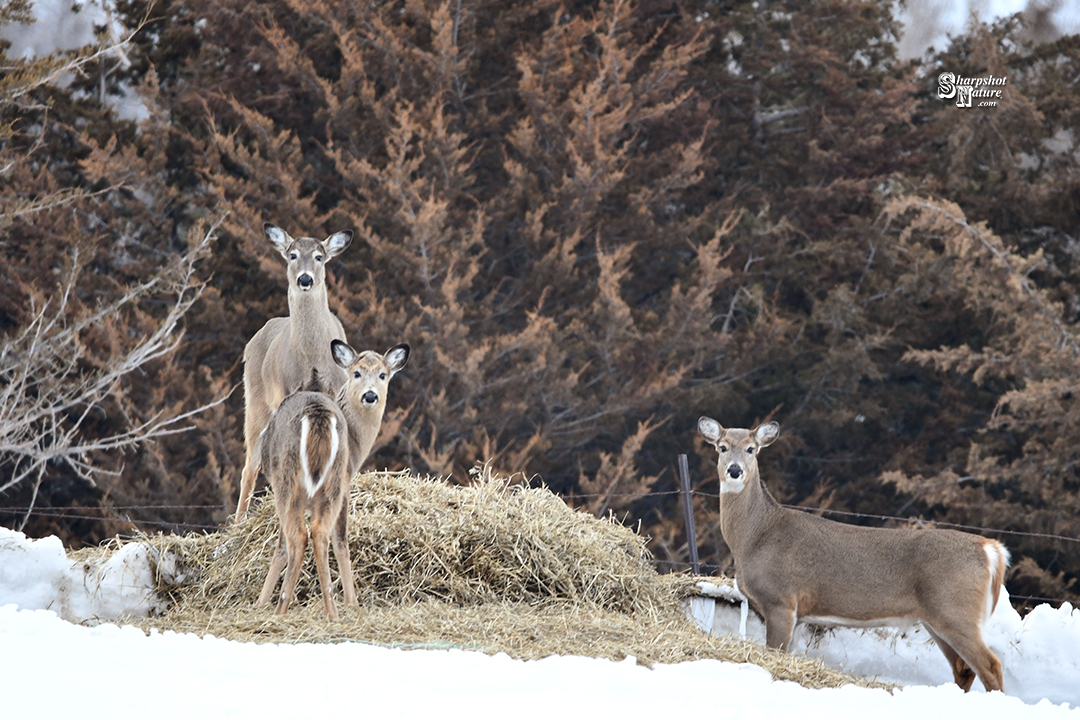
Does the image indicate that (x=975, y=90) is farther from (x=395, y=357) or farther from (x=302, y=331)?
(x=395, y=357)

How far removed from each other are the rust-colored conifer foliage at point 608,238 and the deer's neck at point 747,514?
309 inches

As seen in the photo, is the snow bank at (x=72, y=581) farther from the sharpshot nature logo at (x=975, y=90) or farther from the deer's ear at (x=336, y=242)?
the sharpshot nature logo at (x=975, y=90)

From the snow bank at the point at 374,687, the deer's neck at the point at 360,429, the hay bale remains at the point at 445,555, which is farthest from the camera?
the hay bale remains at the point at 445,555

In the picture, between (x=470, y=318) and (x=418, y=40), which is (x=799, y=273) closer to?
(x=470, y=318)

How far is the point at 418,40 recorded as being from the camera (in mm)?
19547

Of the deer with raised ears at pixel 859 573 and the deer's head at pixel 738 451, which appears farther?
the deer's head at pixel 738 451

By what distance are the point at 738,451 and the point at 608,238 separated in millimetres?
11900

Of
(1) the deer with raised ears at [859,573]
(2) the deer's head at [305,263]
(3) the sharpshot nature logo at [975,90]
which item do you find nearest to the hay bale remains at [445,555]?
(1) the deer with raised ears at [859,573]

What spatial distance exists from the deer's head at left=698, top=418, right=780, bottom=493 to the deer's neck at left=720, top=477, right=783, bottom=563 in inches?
2.8

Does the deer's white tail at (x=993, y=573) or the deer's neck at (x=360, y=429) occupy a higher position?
the deer's neck at (x=360, y=429)

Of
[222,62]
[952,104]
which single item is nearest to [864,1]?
[952,104]

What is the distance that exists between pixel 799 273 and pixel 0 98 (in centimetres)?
1333

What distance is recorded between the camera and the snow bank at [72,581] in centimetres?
688

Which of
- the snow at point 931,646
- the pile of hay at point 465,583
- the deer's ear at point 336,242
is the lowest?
the snow at point 931,646
